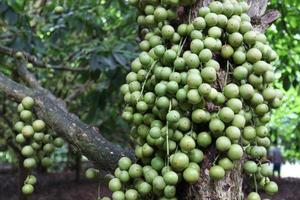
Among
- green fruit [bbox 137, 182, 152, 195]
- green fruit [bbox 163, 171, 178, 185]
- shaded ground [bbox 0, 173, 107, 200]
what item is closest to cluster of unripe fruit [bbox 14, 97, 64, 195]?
green fruit [bbox 137, 182, 152, 195]

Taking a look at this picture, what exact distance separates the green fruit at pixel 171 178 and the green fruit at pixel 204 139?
0.38 ft

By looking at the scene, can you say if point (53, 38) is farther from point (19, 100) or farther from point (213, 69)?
point (213, 69)

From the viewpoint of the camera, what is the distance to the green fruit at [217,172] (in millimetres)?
1229

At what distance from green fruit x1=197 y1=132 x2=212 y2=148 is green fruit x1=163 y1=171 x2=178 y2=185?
11 centimetres

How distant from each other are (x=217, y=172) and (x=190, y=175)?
0.07m

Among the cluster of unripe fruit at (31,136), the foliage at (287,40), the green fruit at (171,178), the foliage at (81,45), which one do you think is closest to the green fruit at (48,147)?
the cluster of unripe fruit at (31,136)

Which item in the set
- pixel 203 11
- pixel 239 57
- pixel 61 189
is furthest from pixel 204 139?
pixel 61 189

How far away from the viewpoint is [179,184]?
1.37m

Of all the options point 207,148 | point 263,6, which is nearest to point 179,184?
point 207,148

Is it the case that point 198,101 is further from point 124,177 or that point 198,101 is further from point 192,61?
point 124,177

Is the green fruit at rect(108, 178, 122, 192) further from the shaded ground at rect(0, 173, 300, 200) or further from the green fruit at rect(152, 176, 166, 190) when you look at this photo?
the shaded ground at rect(0, 173, 300, 200)

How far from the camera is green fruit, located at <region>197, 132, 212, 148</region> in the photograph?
1272 millimetres

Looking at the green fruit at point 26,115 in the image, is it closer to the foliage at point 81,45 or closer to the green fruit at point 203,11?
the green fruit at point 203,11

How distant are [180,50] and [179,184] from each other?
0.40m
